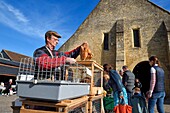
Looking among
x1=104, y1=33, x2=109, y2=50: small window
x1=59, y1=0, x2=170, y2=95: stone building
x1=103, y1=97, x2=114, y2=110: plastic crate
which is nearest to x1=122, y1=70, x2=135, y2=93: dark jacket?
x1=103, y1=97, x2=114, y2=110: plastic crate

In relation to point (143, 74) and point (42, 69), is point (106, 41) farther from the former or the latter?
point (42, 69)

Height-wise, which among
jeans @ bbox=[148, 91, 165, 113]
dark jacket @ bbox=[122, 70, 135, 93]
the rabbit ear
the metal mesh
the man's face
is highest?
the man's face

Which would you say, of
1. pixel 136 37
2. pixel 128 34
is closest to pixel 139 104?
pixel 128 34

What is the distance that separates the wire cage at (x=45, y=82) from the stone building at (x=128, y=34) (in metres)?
9.04

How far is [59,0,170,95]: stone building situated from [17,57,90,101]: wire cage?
9042mm

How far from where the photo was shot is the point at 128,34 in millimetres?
11289

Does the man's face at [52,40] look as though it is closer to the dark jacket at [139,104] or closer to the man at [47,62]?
the man at [47,62]

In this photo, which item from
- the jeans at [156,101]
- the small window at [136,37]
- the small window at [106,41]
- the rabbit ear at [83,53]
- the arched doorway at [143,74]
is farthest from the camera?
the small window at [106,41]

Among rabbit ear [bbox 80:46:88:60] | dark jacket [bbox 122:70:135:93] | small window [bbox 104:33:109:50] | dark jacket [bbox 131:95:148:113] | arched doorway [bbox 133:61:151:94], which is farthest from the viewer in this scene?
small window [bbox 104:33:109:50]

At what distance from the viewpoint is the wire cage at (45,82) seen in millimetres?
1338

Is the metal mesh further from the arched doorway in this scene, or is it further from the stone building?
the arched doorway

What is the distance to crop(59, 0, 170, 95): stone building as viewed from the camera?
10273mm

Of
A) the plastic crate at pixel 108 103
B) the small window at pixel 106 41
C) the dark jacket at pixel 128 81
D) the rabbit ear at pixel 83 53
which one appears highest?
the small window at pixel 106 41

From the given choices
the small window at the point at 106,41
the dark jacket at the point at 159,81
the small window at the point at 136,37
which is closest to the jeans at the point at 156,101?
the dark jacket at the point at 159,81
